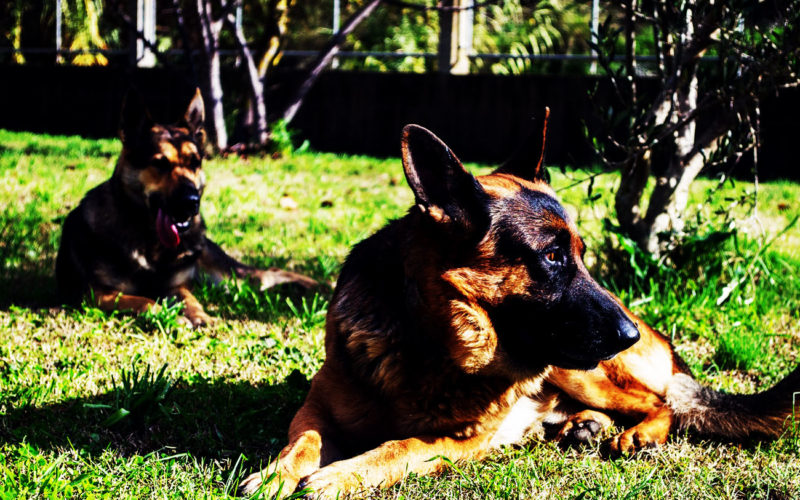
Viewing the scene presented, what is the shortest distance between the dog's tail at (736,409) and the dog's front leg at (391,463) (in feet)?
2.93

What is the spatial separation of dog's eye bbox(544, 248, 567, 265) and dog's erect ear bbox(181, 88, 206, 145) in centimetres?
354

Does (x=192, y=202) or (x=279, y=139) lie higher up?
(x=192, y=202)

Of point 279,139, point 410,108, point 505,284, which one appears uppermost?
point 410,108

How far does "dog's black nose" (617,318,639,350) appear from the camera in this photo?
2.53 meters

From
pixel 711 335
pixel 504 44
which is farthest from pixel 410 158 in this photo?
pixel 504 44

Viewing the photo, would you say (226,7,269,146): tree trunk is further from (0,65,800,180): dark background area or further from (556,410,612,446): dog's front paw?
(556,410,612,446): dog's front paw

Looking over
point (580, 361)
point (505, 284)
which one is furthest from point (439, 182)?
point (580, 361)

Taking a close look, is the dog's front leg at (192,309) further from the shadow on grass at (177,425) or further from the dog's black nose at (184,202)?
the shadow on grass at (177,425)

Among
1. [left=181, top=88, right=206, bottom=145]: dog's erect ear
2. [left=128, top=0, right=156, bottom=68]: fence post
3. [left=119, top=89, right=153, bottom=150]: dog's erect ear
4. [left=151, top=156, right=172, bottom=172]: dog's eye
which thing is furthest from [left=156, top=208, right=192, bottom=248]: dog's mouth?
[left=128, top=0, right=156, bottom=68]: fence post

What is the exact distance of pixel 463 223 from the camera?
2621mm

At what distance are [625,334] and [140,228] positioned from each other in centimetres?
337

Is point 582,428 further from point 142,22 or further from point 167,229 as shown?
point 142,22

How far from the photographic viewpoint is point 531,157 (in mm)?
3133

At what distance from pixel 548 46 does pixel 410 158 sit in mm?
15977
